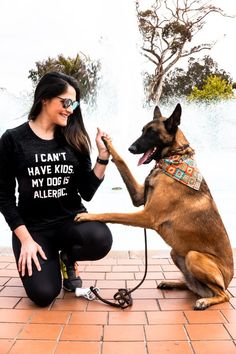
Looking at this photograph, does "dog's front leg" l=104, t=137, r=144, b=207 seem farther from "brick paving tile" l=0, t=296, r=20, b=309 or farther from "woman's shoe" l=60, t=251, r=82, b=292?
"brick paving tile" l=0, t=296, r=20, b=309

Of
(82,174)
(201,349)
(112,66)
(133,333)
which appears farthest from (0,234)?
(112,66)

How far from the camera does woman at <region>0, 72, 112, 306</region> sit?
2893mm

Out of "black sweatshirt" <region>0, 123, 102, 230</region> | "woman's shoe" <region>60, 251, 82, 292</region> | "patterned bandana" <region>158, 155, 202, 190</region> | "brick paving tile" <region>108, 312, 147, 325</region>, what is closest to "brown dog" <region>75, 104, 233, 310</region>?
"patterned bandana" <region>158, 155, 202, 190</region>

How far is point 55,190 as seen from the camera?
3.02 m

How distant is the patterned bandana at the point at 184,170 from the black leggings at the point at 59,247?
0.61 meters

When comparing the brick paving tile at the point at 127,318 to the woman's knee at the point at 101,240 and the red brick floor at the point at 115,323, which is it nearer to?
the red brick floor at the point at 115,323

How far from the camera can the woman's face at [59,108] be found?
2.96 m

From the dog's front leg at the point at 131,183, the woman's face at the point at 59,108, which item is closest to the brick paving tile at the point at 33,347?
the dog's front leg at the point at 131,183

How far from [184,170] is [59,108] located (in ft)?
3.04

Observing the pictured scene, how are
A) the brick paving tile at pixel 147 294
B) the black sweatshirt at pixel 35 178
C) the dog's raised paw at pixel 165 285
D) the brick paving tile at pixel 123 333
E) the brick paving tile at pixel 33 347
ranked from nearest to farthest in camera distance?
the brick paving tile at pixel 33 347 → the brick paving tile at pixel 123 333 → the black sweatshirt at pixel 35 178 → the brick paving tile at pixel 147 294 → the dog's raised paw at pixel 165 285

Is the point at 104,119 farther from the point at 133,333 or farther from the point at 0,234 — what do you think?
the point at 133,333

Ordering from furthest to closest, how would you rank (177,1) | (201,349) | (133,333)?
(177,1)
(133,333)
(201,349)

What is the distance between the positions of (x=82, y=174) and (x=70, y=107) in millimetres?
516

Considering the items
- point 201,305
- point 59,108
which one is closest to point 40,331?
point 201,305
